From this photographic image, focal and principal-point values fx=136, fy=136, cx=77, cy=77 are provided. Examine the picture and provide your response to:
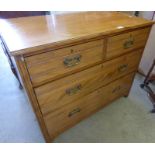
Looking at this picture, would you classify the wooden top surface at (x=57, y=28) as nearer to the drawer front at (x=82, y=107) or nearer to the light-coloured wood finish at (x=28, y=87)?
the light-coloured wood finish at (x=28, y=87)

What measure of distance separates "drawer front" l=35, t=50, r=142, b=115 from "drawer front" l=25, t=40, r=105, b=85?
0.06 m

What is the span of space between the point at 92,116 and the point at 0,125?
3.04ft

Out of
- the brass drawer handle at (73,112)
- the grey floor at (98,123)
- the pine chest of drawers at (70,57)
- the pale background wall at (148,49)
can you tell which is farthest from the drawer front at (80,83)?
the pale background wall at (148,49)

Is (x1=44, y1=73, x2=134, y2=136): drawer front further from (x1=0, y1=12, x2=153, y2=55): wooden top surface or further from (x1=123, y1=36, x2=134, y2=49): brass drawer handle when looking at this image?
(x1=0, y1=12, x2=153, y2=55): wooden top surface

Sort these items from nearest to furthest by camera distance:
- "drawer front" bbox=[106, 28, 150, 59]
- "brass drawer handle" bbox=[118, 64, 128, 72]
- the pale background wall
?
1. "drawer front" bbox=[106, 28, 150, 59]
2. "brass drawer handle" bbox=[118, 64, 128, 72]
3. the pale background wall

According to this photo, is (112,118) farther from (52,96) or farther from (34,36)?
(34,36)

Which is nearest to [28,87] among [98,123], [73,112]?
[73,112]

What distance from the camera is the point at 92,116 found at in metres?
1.43

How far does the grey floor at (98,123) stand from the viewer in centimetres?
124

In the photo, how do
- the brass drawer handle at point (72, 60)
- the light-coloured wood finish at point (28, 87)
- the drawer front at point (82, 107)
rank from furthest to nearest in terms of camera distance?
the drawer front at point (82, 107), the brass drawer handle at point (72, 60), the light-coloured wood finish at point (28, 87)

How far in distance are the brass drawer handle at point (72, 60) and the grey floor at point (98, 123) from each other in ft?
2.53

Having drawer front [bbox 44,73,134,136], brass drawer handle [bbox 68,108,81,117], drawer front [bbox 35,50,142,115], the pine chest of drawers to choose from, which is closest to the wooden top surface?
the pine chest of drawers

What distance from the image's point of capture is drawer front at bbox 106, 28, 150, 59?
913 mm

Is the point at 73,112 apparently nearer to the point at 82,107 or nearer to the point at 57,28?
the point at 82,107
